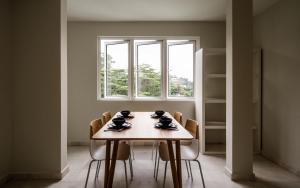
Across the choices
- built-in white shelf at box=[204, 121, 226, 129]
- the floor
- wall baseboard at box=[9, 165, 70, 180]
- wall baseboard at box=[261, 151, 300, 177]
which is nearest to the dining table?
the floor

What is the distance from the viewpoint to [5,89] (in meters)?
3.33

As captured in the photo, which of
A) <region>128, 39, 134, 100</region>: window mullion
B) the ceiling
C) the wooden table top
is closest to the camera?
the wooden table top

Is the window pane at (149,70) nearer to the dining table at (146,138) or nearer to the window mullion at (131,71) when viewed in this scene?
the window mullion at (131,71)

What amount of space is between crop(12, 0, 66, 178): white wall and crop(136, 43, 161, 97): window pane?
2335 mm

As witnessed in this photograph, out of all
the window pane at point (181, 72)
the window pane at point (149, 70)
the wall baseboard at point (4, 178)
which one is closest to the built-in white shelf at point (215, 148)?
the window pane at point (181, 72)

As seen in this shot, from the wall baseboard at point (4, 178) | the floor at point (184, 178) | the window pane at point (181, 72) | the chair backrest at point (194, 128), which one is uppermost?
the window pane at point (181, 72)

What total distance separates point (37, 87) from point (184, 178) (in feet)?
7.10

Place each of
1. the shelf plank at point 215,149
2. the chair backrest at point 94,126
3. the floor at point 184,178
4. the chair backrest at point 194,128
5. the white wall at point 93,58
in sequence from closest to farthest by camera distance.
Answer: the chair backrest at point 94,126, the chair backrest at point 194,128, the floor at point 184,178, the shelf plank at point 215,149, the white wall at point 93,58

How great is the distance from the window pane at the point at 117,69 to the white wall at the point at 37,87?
85.0 inches

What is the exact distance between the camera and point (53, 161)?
135 inches

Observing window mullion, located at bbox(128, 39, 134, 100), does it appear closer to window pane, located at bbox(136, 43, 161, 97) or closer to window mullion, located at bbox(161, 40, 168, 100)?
window pane, located at bbox(136, 43, 161, 97)

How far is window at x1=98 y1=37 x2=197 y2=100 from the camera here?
5.54 metres

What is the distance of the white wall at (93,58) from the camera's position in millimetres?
5363

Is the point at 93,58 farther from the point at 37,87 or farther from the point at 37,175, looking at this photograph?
the point at 37,175
